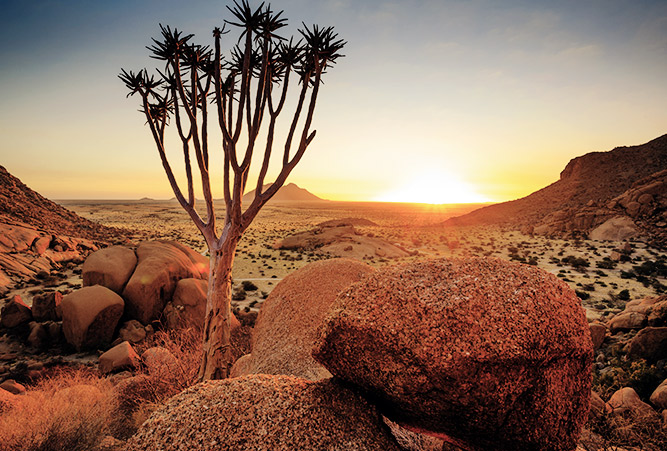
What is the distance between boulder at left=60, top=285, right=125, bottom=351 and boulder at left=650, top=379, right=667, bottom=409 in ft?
45.0

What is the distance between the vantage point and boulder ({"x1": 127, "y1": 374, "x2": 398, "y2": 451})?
2.25 metres

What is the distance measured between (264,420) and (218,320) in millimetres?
4546

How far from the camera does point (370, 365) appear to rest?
8.39 feet

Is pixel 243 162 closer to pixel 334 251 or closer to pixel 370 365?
pixel 370 365

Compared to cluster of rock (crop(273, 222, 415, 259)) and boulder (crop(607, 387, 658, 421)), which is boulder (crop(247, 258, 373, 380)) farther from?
cluster of rock (crop(273, 222, 415, 259))

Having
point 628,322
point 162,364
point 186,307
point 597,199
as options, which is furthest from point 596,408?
point 597,199

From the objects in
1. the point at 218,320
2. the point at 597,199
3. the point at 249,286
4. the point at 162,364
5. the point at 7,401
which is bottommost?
the point at 249,286

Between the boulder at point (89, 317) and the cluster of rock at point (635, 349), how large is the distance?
498 inches

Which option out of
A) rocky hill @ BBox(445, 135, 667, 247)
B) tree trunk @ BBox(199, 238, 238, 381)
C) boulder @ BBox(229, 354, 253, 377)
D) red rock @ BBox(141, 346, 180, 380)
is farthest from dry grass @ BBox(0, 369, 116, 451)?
rocky hill @ BBox(445, 135, 667, 247)

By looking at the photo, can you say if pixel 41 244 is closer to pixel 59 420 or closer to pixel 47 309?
pixel 47 309

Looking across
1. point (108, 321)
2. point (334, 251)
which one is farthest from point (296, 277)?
point (334, 251)

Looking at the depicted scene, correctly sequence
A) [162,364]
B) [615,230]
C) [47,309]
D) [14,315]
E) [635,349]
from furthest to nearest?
[615,230]
[47,309]
[14,315]
[635,349]
[162,364]

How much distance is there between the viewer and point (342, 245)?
101ft

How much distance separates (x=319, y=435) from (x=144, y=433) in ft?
4.14
